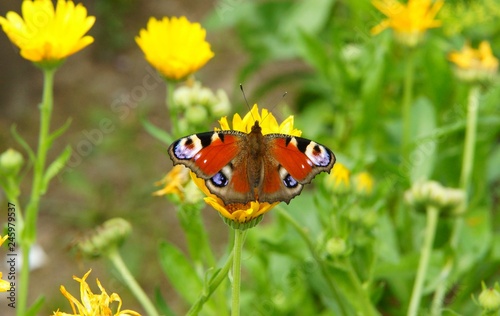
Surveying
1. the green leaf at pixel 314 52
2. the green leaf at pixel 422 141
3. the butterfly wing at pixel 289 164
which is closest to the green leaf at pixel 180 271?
the butterfly wing at pixel 289 164

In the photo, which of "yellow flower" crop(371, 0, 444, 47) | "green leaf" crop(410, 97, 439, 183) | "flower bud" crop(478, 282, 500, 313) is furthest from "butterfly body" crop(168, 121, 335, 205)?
"yellow flower" crop(371, 0, 444, 47)

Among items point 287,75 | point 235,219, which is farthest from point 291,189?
point 287,75

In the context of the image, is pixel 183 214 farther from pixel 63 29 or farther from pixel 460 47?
pixel 460 47

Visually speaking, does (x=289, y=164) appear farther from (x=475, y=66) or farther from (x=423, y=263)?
(x=475, y=66)

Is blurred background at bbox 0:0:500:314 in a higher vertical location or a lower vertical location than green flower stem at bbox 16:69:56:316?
higher

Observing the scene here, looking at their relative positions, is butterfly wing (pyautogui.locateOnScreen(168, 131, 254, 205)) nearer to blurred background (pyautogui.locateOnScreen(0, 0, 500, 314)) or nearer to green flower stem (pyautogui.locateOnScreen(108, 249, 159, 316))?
green flower stem (pyautogui.locateOnScreen(108, 249, 159, 316))

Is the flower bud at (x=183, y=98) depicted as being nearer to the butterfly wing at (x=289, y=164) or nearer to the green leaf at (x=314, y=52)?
the butterfly wing at (x=289, y=164)
